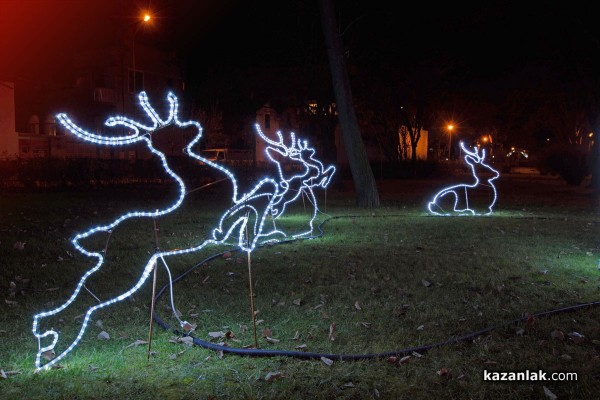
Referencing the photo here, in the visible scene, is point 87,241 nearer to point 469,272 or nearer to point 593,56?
point 469,272

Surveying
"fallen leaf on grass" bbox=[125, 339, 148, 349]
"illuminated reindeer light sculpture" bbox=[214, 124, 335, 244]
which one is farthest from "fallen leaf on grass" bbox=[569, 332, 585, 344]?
"fallen leaf on grass" bbox=[125, 339, 148, 349]

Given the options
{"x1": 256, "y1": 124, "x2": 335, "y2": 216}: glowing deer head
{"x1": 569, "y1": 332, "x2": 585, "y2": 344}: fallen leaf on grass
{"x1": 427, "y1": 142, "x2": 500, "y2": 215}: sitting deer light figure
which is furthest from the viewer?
{"x1": 427, "y1": 142, "x2": 500, "y2": 215}: sitting deer light figure

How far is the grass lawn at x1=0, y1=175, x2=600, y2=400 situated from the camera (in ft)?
13.7

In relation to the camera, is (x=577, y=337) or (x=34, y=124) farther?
(x=34, y=124)

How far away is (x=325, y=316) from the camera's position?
5.96 metres

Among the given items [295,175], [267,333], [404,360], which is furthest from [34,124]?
[404,360]

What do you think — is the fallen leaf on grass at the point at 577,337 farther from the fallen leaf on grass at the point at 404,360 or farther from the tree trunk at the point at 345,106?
the tree trunk at the point at 345,106

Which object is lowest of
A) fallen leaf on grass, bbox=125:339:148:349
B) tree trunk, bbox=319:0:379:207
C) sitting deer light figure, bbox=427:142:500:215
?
fallen leaf on grass, bbox=125:339:148:349

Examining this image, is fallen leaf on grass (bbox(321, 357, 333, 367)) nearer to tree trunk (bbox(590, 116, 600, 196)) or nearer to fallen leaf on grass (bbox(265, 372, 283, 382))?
fallen leaf on grass (bbox(265, 372, 283, 382))

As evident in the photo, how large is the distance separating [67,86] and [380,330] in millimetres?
35386

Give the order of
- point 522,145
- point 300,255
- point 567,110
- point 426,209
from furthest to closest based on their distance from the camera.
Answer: point 522,145
point 567,110
point 426,209
point 300,255

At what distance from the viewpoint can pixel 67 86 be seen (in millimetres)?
36188

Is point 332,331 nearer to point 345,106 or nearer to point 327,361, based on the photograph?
point 327,361

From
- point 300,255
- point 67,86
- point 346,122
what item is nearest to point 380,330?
point 300,255
